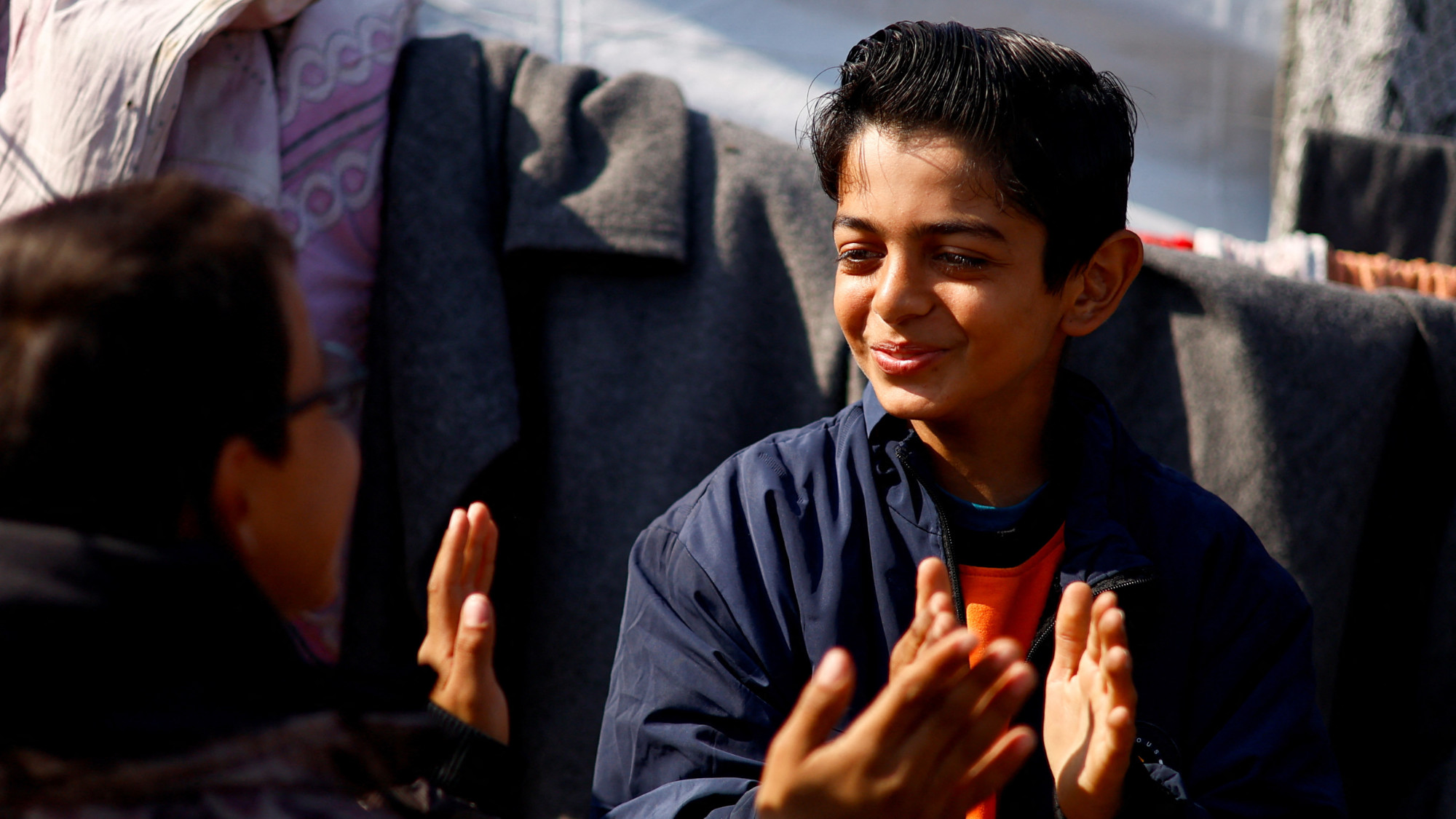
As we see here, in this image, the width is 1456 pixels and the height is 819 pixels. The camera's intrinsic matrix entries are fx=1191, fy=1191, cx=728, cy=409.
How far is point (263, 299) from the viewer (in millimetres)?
832

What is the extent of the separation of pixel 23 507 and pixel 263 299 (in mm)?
201

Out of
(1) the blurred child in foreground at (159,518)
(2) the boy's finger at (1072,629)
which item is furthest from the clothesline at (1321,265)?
(1) the blurred child in foreground at (159,518)

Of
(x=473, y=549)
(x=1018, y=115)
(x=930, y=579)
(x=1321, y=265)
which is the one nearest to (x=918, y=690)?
(x=930, y=579)

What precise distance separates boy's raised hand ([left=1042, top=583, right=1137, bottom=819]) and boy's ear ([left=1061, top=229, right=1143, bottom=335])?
14.6 inches

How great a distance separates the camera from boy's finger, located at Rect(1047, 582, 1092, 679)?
106 cm

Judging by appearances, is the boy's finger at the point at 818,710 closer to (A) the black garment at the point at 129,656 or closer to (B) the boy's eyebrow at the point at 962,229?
(A) the black garment at the point at 129,656

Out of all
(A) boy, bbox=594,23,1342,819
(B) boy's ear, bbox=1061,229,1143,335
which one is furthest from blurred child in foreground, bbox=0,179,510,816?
(B) boy's ear, bbox=1061,229,1143,335

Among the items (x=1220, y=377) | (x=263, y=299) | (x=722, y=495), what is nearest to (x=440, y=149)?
(x=722, y=495)

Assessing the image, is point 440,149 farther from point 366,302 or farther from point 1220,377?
point 1220,377

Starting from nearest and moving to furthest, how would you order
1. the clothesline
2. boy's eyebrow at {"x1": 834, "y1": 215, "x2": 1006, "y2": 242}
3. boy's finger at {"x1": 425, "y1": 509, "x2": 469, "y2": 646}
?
boy's finger at {"x1": 425, "y1": 509, "x2": 469, "y2": 646}
boy's eyebrow at {"x1": 834, "y1": 215, "x2": 1006, "y2": 242}
the clothesline

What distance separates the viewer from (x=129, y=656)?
76cm

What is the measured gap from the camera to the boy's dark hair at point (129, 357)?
2.48ft

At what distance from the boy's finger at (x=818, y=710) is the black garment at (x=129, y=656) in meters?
0.29

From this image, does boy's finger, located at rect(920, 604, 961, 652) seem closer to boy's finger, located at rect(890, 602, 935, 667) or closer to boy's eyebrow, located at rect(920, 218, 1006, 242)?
boy's finger, located at rect(890, 602, 935, 667)
